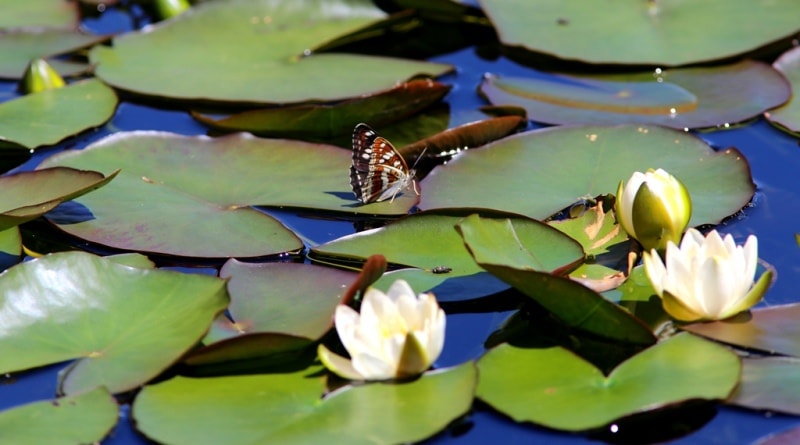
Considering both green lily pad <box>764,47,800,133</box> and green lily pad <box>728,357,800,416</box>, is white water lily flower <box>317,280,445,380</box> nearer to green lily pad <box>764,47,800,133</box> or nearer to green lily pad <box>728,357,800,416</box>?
green lily pad <box>728,357,800,416</box>

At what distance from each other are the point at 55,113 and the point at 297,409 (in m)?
2.07

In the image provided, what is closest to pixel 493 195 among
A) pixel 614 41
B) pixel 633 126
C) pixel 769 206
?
pixel 633 126

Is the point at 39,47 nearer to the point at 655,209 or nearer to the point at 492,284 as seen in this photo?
the point at 492,284

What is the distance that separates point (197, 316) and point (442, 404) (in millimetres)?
655

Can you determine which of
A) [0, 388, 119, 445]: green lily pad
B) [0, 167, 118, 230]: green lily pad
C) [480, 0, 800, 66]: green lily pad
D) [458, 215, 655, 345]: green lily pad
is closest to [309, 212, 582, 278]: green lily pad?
[458, 215, 655, 345]: green lily pad

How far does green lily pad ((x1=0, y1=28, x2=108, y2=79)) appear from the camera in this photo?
4.12 metres

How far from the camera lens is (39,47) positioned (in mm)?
4293

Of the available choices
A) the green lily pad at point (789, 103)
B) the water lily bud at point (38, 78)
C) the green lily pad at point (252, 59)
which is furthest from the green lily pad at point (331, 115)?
the green lily pad at point (789, 103)

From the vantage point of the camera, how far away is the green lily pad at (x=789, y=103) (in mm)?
3449

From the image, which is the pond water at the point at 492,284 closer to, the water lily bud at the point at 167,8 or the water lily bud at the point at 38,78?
the water lily bud at the point at 38,78

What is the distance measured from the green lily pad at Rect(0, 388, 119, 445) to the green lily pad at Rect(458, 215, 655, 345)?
89cm

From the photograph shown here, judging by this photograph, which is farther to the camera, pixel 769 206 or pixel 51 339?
pixel 769 206

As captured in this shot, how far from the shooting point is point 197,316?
2301mm

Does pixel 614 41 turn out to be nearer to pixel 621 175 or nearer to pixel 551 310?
pixel 621 175
